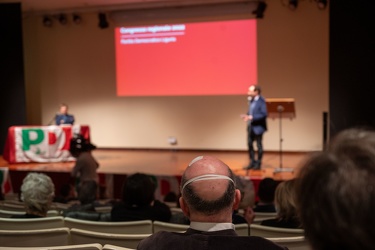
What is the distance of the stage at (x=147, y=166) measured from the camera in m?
7.49

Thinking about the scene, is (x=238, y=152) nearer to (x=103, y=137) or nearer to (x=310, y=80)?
(x=310, y=80)

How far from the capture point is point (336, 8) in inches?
307

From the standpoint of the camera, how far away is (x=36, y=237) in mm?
2650

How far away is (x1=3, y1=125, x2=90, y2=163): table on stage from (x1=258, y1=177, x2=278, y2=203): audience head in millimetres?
6359

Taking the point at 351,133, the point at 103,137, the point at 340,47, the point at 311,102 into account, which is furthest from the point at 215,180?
the point at 103,137

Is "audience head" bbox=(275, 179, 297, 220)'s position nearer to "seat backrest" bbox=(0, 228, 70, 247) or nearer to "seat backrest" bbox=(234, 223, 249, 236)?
"seat backrest" bbox=(234, 223, 249, 236)

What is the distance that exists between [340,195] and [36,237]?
2.29 m

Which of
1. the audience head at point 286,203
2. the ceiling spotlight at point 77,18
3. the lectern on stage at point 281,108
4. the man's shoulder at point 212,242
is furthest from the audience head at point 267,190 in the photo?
the ceiling spotlight at point 77,18

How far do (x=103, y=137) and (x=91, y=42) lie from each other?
7.87ft

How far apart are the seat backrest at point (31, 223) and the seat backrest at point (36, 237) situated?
10.5 inches

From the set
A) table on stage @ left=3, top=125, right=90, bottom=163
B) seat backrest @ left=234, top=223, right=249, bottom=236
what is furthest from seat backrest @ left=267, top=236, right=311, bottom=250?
table on stage @ left=3, top=125, right=90, bottom=163

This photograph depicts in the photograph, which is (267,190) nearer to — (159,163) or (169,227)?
(169,227)

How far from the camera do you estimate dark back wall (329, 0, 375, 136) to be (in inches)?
303

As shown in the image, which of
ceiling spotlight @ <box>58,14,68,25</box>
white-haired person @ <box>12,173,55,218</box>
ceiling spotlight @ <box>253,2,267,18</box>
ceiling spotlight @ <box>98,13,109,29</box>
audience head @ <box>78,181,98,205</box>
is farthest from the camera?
ceiling spotlight @ <box>58,14,68,25</box>
